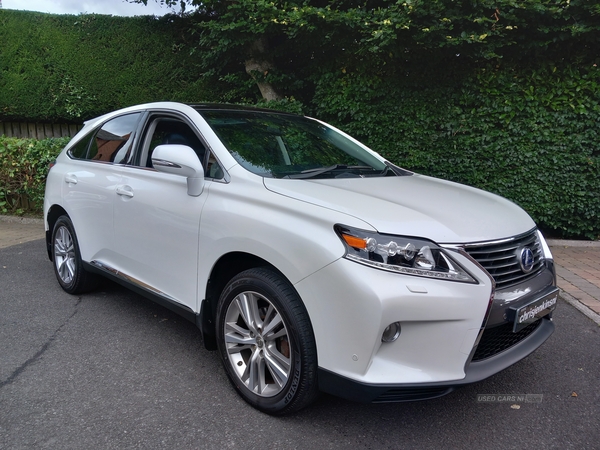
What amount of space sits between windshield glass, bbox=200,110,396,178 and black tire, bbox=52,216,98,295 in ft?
6.31

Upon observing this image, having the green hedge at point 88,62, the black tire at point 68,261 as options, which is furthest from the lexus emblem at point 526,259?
the green hedge at point 88,62

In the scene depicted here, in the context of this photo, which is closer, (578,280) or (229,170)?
(229,170)

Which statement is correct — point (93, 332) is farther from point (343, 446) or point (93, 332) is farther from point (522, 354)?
point (522, 354)

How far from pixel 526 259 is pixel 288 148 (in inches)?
64.8

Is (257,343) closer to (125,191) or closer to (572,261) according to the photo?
(125,191)

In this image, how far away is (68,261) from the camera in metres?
4.52

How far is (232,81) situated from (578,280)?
19.5ft

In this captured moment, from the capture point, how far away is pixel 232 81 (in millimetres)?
8234

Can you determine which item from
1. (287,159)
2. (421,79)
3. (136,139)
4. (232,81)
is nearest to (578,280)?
(421,79)

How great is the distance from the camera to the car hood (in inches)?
91.1

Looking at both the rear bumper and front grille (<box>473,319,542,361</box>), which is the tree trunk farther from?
the rear bumper

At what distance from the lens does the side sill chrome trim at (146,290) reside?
3.09 m

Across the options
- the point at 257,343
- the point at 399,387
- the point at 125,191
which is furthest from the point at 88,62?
the point at 399,387

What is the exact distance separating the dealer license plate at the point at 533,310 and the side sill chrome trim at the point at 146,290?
5.95ft
